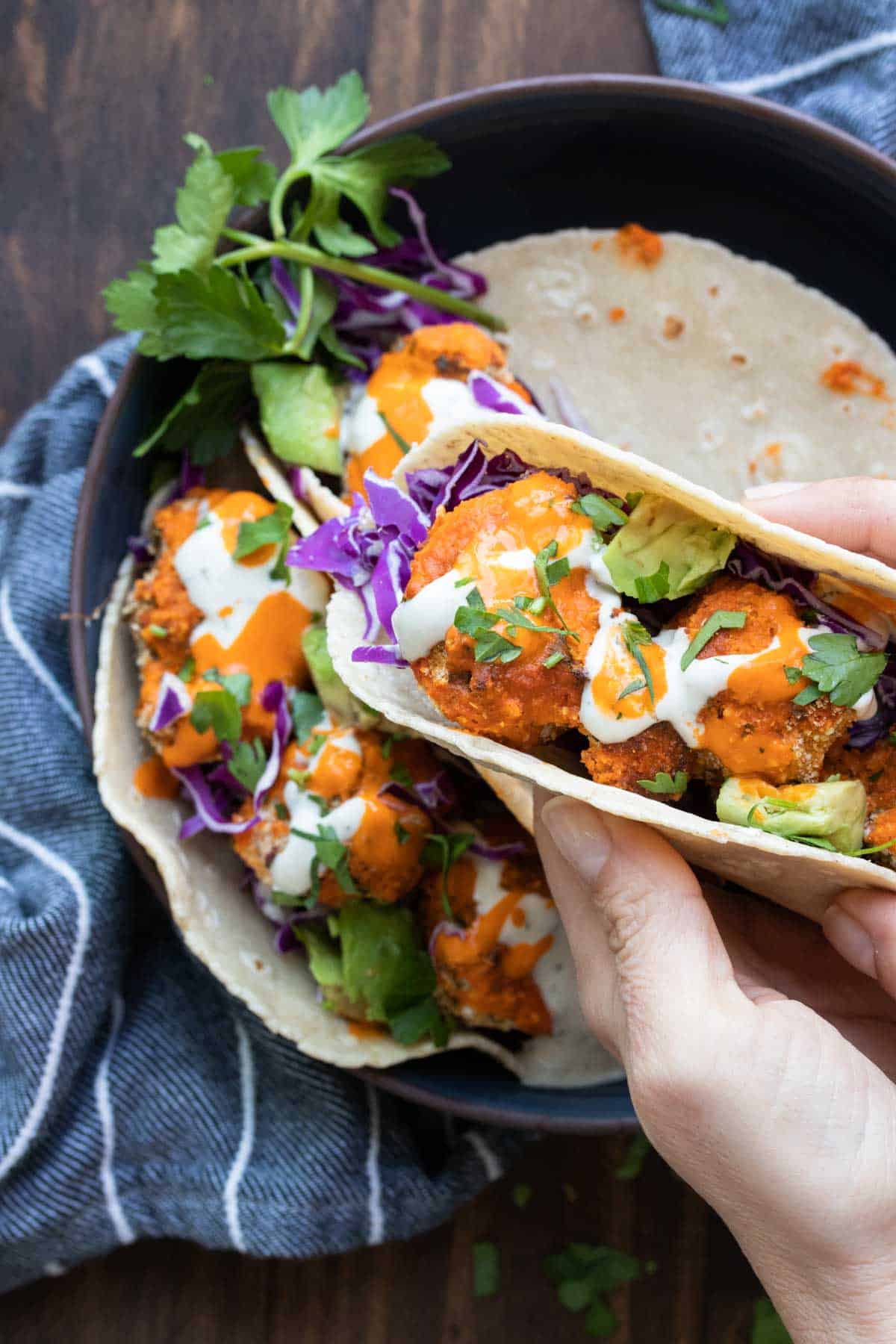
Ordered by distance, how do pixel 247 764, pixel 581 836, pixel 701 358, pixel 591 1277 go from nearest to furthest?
pixel 581 836
pixel 247 764
pixel 701 358
pixel 591 1277

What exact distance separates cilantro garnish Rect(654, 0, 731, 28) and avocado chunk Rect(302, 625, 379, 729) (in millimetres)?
1687

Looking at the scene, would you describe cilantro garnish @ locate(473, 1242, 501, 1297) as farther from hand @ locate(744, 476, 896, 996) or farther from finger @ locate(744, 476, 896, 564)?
finger @ locate(744, 476, 896, 564)

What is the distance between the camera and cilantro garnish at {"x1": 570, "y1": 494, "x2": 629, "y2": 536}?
5.52 feet

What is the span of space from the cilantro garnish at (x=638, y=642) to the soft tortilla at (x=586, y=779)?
155mm

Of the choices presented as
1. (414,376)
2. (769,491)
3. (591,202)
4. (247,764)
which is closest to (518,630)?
(769,491)

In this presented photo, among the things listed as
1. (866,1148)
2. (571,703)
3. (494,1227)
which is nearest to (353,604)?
(571,703)

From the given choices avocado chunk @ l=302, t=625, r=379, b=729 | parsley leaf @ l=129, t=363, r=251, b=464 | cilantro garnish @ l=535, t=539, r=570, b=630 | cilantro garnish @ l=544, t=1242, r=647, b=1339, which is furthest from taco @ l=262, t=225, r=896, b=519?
cilantro garnish @ l=544, t=1242, r=647, b=1339

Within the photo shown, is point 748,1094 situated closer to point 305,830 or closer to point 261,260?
point 305,830

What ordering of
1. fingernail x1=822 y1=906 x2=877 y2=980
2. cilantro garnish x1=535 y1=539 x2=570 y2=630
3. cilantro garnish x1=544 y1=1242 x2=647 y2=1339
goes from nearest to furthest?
cilantro garnish x1=535 y1=539 x2=570 y2=630, fingernail x1=822 y1=906 x2=877 y2=980, cilantro garnish x1=544 y1=1242 x2=647 y2=1339

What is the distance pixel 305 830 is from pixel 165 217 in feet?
5.13

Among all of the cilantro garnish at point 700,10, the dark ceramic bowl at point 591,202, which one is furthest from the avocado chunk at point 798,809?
the cilantro garnish at point 700,10

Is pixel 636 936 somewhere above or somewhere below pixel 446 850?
above

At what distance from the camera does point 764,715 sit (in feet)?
5.31

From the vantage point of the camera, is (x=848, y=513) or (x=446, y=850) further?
(x=446, y=850)
